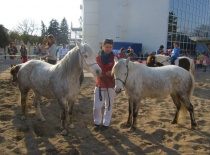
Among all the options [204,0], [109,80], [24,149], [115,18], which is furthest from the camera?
[204,0]

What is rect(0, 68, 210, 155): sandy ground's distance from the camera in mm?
3865

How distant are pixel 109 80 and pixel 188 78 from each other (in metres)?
1.81

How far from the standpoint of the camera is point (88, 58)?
399 cm

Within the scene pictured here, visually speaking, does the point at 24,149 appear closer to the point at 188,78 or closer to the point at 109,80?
the point at 109,80

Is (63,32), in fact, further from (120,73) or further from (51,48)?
(120,73)

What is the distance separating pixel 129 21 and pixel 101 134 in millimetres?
21797

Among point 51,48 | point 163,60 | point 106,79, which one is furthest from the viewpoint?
point 163,60

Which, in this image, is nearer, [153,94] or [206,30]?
[153,94]

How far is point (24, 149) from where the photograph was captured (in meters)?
3.79

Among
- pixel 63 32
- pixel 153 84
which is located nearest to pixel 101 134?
pixel 153 84

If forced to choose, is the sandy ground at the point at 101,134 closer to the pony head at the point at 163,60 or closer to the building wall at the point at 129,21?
the pony head at the point at 163,60

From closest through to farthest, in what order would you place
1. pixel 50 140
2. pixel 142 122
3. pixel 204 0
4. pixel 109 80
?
pixel 50 140 < pixel 109 80 < pixel 142 122 < pixel 204 0

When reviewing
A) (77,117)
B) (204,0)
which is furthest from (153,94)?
(204,0)

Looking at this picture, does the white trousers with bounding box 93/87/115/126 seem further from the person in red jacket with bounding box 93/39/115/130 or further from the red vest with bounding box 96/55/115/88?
the red vest with bounding box 96/55/115/88
